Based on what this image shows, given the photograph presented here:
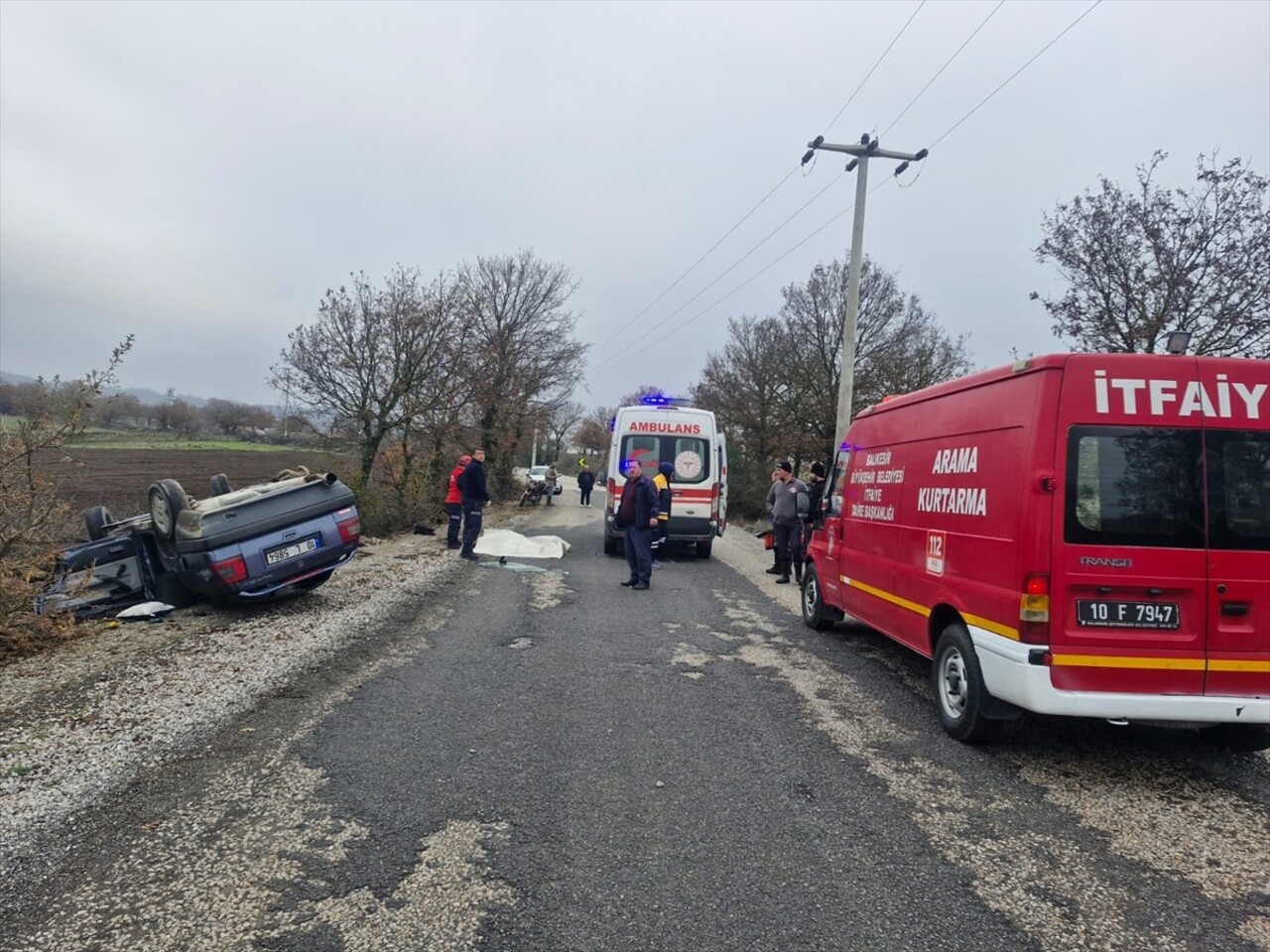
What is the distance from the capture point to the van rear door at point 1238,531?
163 inches

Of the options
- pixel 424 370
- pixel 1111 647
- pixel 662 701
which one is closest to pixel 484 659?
pixel 662 701

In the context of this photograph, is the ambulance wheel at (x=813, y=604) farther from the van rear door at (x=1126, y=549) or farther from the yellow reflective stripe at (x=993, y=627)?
the van rear door at (x=1126, y=549)

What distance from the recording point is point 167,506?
7.62 m

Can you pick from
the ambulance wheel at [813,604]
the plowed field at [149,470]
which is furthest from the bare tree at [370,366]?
the ambulance wheel at [813,604]

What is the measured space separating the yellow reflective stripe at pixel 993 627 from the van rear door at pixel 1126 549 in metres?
0.20

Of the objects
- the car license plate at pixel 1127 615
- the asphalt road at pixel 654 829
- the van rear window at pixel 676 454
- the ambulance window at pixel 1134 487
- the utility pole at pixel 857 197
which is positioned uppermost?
the utility pole at pixel 857 197

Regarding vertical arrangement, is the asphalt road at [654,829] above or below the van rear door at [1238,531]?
below

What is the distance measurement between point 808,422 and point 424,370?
15006mm

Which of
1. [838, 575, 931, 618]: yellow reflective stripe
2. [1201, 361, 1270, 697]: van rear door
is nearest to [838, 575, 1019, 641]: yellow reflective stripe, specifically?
[838, 575, 931, 618]: yellow reflective stripe

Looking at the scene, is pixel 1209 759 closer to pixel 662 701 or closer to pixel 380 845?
pixel 662 701

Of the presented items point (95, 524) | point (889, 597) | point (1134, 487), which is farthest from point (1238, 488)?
point (95, 524)

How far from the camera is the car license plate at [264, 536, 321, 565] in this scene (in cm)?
785

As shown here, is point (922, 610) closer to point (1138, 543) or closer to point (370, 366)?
point (1138, 543)

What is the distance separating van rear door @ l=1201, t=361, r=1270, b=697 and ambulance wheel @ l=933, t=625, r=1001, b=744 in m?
1.13
